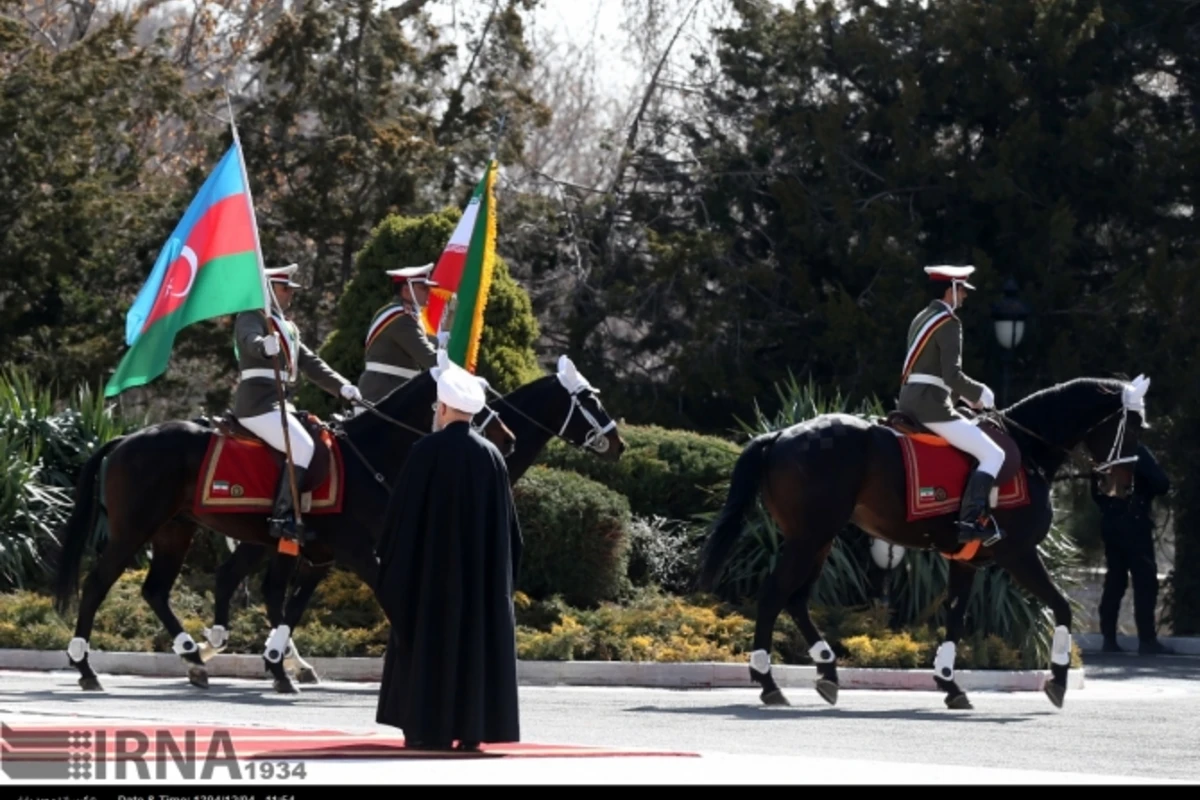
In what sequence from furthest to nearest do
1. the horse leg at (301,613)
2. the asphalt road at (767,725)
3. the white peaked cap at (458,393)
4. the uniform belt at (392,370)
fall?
the uniform belt at (392,370)
the horse leg at (301,613)
the white peaked cap at (458,393)
the asphalt road at (767,725)

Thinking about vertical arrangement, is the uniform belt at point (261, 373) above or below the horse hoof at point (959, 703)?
above

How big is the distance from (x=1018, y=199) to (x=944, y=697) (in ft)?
41.4

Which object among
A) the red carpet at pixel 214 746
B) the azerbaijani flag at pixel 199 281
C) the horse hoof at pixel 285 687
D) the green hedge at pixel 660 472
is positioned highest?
the azerbaijani flag at pixel 199 281

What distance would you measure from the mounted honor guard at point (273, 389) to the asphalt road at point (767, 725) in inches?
55.7

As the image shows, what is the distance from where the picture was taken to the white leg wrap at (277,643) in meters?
15.5

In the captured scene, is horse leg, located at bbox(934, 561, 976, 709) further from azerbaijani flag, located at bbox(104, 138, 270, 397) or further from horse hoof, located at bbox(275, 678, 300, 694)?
azerbaijani flag, located at bbox(104, 138, 270, 397)

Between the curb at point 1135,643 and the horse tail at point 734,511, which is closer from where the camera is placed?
the horse tail at point 734,511

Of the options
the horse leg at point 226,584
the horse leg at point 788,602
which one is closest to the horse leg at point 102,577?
the horse leg at point 226,584

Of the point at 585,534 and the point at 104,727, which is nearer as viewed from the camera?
the point at 104,727

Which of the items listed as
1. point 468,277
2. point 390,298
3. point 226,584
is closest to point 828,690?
point 226,584

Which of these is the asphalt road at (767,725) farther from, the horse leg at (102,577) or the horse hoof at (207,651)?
the horse leg at (102,577)

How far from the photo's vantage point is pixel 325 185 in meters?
29.1
